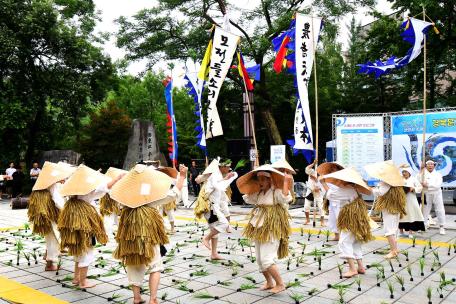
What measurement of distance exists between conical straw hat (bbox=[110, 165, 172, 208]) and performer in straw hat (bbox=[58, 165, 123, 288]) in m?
0.61

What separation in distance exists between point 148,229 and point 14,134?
17.6m

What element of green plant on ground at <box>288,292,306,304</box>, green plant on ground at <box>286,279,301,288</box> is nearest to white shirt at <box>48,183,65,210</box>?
green plant on ground at <box>286,279,301,288</box>

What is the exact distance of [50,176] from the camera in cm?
637

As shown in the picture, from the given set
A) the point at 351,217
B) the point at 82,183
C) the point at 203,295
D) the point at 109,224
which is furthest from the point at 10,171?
the point at 351,217

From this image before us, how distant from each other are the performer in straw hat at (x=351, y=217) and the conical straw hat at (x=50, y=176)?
13.0 ft

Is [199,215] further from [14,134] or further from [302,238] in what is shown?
[14,134]

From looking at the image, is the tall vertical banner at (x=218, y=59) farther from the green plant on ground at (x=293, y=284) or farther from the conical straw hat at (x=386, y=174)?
the green plant on ground at (x=293, y=284)

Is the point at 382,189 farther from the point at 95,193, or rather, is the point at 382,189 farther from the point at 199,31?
the point at 199,31

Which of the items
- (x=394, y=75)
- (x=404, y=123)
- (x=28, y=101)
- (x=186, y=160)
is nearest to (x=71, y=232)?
(x=404, y=123)

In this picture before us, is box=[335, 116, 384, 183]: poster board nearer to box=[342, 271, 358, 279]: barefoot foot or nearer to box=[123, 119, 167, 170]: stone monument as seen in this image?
box=[342, 271, 358, 279]: barefoot foot

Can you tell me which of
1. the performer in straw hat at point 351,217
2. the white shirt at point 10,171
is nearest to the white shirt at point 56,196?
the performer in straw hat at point 351,217

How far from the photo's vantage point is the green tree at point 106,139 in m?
25.0

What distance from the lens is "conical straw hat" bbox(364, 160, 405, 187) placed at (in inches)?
267

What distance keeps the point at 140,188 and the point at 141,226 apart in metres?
0.44
